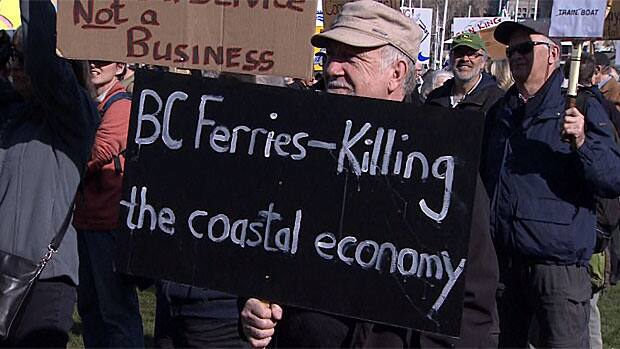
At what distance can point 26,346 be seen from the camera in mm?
3707

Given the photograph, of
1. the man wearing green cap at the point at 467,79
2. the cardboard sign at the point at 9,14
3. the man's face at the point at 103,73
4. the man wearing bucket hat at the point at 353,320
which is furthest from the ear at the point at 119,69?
the man wearing bucket hat at the point at 353,320

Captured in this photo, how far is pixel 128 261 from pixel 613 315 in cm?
576

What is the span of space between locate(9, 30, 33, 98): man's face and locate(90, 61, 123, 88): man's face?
98 cm

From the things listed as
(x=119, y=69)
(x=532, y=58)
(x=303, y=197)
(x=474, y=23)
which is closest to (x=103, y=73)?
(x=119, y=69)

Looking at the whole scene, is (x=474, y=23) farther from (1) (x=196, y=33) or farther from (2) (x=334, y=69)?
(2) (x=334, y=69)

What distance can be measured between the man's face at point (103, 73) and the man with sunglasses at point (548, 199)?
197cm

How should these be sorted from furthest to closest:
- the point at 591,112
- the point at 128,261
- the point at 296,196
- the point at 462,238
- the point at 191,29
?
the point at 591,112 < the point at 191,29 < the point at 128,261 < the point at 296,196 < the point at 462,238

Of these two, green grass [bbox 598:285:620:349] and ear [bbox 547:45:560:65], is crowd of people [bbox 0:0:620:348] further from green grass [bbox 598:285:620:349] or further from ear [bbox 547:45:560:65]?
green grass [bbox 598:285:620:349]

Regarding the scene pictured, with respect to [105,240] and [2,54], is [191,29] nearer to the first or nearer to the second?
[2,54]

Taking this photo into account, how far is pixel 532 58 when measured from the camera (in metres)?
4.66

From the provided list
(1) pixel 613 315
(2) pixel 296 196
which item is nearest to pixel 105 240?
(2) pixel 296 196

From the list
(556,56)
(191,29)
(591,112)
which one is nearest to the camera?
(191,29)

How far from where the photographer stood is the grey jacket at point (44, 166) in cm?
359

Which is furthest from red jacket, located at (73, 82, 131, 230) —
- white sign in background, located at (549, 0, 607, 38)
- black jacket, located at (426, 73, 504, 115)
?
white sign in background, located at (549, 0, 607, 38)
